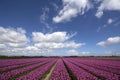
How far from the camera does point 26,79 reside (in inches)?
437

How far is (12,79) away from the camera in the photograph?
1270 cm

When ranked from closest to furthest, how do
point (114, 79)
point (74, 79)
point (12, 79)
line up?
point (114, 79)
point (12, 79)
point (74, 79)

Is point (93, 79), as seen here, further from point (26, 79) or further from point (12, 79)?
point (12, 79)

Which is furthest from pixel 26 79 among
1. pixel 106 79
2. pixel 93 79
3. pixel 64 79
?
pixel 106 79

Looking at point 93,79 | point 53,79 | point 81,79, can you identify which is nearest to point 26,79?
point 53,79

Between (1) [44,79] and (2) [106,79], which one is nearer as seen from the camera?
(2) [106,79]

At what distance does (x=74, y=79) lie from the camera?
45.7 feet

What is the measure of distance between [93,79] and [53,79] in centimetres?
348

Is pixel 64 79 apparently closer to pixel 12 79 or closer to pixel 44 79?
pixel 44 79

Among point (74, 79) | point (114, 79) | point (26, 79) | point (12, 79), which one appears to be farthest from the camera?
point (74, 79)

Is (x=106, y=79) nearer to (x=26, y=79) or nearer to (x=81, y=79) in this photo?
(x=81, y=79)

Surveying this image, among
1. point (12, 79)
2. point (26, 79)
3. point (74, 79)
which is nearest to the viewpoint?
point (26, 79)

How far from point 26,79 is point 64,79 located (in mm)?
3298

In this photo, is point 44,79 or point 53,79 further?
point 44,79
